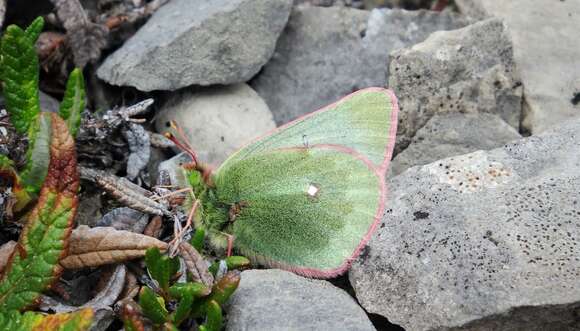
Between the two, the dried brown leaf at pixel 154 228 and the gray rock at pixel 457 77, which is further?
the gray rock at pixel 457 77

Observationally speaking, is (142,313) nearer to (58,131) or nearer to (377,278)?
(58,131)

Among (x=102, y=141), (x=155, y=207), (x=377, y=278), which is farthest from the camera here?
(x=102, y=141)

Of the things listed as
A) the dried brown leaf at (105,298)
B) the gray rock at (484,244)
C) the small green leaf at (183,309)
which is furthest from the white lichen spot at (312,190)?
the dried brown leaf at (105,298)

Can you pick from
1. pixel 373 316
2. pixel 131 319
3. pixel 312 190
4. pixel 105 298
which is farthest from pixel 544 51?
pixel 131 319

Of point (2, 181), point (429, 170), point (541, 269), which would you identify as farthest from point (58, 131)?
point (541, 269)

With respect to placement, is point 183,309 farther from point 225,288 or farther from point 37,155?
point 37,155

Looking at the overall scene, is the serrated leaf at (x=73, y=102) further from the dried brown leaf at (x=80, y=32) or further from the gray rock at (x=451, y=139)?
the gray rock at (x=451, y=139)
